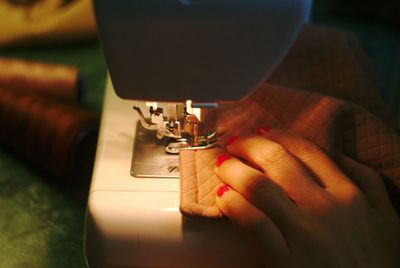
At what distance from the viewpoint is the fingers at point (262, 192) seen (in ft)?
2.24

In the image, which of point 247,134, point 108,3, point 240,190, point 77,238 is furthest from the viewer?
point 77,238

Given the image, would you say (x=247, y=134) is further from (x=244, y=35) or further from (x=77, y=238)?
(x=77, y=238)

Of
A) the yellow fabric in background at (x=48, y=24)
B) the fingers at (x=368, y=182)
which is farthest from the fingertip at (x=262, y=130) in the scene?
the yellow fabric in background at (x=48, y=24)

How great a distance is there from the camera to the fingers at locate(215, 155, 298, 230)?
26.9 inches

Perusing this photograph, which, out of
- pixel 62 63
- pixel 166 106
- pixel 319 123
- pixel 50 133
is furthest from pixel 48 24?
pixel 319 123

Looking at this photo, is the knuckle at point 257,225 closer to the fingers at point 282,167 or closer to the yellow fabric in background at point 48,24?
the fingers at point 282,167

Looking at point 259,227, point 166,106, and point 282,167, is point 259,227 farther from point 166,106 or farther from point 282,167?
point 166,106

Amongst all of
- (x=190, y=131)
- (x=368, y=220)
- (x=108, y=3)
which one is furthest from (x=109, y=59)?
(x=368, y=220)

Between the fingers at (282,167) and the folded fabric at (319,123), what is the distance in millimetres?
60

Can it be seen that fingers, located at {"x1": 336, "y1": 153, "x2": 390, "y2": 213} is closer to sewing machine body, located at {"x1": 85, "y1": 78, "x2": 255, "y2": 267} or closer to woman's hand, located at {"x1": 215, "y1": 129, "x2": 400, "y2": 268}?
woman's hand, located at {"x1": 215, "y1": 129, "x2": 400, "y2": 268}

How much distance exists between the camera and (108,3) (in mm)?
557

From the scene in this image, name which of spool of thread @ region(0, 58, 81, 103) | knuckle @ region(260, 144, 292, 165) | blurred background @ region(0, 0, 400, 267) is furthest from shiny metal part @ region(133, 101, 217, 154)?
spool of thread @ region(0, 58, 81, 103)

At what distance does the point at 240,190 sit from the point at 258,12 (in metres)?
0.24

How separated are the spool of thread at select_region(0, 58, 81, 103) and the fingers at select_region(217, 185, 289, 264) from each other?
670 millimetres
